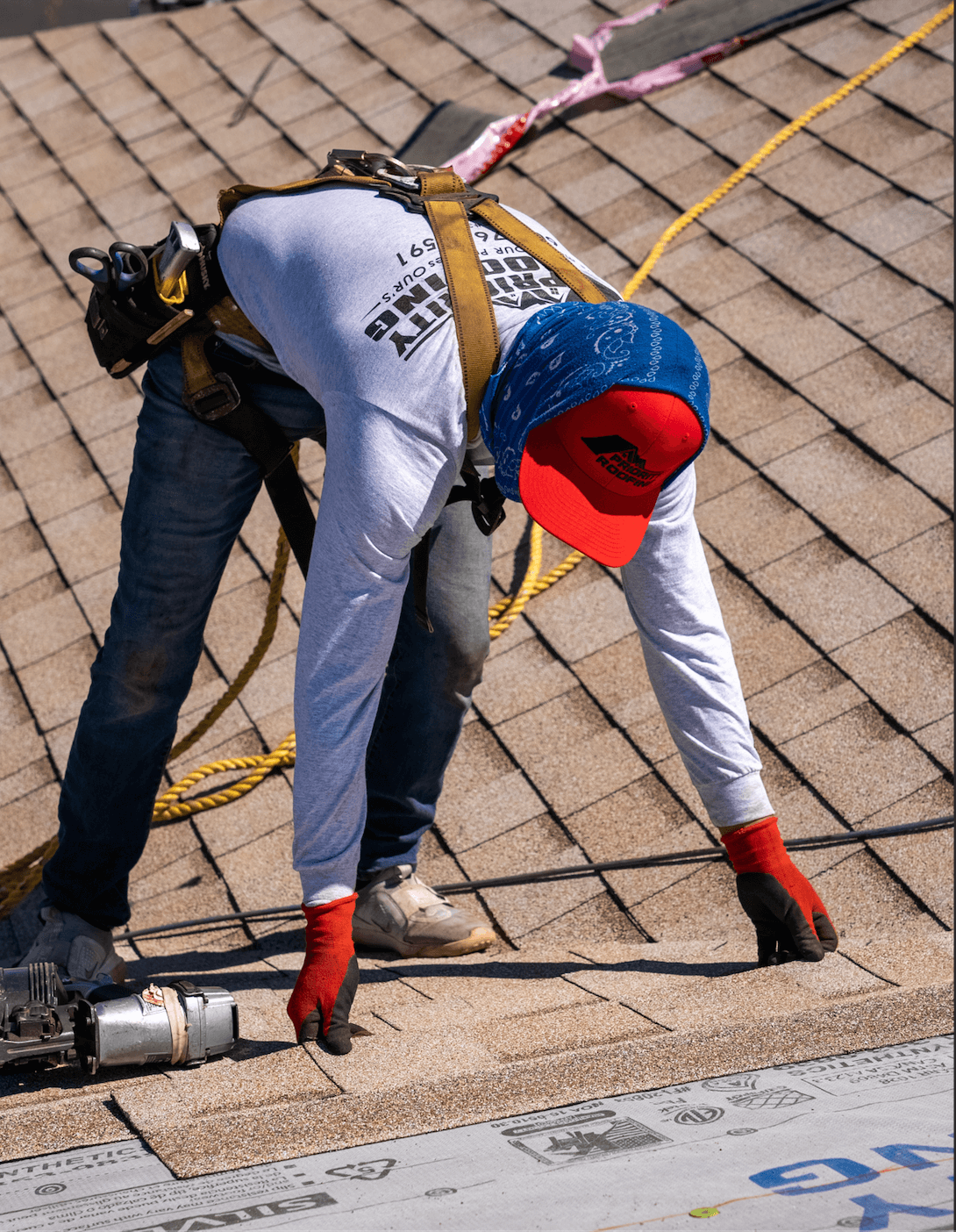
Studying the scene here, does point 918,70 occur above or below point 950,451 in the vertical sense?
above

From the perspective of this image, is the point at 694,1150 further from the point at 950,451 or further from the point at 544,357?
the point at 950,451

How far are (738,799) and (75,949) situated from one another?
1.27 metres

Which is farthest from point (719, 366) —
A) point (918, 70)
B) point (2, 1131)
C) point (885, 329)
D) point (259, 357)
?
point (2, 1131)

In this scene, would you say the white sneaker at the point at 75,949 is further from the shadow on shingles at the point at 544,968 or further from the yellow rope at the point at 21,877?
the shadow on shingles at the point at 544,968

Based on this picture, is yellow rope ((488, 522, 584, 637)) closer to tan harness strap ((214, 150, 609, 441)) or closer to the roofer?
the roofer

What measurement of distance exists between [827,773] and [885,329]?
1.44 metres

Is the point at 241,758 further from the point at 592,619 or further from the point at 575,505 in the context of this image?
the point at 575,505

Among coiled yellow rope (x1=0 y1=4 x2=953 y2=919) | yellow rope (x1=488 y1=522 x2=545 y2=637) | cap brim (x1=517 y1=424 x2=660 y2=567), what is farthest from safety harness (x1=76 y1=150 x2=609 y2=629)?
yellow rope (x1=488 y1=522 x2=545 y2=637)

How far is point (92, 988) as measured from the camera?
2.05m

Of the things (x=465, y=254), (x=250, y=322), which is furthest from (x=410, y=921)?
(x=465, y=254)

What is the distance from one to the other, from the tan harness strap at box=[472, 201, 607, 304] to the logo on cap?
31 centimetres

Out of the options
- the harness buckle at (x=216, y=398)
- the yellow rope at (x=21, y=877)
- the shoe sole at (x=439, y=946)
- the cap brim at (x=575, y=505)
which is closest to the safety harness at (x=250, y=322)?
the harness buckle at (x=216, y=398)

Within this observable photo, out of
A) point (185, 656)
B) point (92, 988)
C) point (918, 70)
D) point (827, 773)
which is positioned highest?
point (918, 70)

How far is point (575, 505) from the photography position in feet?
5.66
